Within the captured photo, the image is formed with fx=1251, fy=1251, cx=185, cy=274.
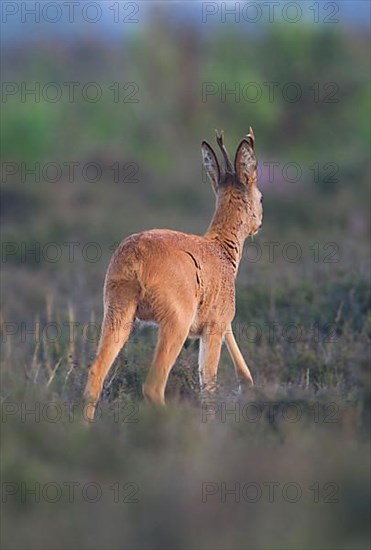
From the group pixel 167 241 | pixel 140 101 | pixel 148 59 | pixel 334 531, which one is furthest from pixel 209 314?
pixel 148 59

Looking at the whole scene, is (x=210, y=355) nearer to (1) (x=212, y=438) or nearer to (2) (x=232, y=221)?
(2) (x=232, y=221)

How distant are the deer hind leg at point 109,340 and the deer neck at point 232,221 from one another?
6.25 ft

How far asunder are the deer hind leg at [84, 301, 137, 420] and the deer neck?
1906mm

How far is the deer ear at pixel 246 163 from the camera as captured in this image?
429 inches

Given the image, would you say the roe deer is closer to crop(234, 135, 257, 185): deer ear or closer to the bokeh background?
crop(234, 135, 257, 185): deer ear

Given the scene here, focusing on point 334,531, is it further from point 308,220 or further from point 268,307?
point 308,220

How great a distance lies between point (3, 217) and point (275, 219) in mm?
5887

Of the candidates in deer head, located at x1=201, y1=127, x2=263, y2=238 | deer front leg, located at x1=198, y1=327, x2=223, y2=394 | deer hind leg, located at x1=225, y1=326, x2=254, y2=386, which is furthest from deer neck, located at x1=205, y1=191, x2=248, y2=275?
deer front leg, located at x1=198, y1=327, x2=223, y2=394

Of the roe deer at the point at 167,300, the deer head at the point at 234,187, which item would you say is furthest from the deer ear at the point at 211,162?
→ the roe deer at the point at 167,300

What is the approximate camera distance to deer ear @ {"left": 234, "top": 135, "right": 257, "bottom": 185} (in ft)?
35.7

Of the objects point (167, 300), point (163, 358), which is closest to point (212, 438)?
point (163, 358)

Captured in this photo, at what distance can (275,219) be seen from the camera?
1019 inches

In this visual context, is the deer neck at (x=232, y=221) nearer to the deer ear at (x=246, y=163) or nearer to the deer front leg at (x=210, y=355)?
the deer ear at (x=246, y=163)

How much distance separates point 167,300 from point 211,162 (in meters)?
2.21
